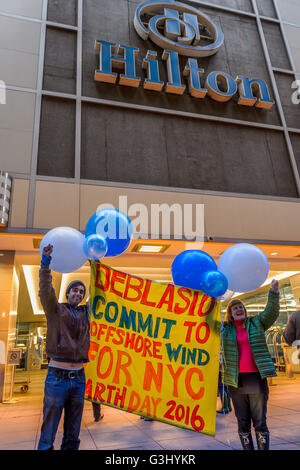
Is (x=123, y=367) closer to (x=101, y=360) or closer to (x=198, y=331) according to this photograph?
(x=101, y=360)

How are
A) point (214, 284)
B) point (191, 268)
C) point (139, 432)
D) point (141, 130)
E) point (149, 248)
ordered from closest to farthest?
1. point (214, 284)
2. point (191, 268)
3. point (139, 432)
4. point (149, 248)
5. point (141, 130)

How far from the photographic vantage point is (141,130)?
26.7 ft

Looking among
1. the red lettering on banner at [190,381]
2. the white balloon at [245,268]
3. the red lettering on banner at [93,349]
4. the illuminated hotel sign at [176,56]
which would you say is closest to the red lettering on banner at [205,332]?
the red lettering on banner at [190,381]

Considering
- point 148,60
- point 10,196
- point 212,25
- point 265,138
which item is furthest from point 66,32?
point 265,138

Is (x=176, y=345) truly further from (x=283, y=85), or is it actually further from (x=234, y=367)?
(x=283, y=85)

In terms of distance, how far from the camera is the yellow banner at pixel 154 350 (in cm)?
284

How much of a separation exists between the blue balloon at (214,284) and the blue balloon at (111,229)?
3.08 feet

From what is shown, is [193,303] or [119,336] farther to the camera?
[193,303]

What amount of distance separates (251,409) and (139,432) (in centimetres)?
205

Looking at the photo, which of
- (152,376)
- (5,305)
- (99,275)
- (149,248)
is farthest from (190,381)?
(5,305)

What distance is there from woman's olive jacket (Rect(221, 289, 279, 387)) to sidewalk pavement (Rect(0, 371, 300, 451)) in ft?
4.02

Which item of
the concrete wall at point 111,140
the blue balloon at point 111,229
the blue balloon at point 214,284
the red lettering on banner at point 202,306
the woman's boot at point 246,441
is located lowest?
the woman's boot at point 246,441

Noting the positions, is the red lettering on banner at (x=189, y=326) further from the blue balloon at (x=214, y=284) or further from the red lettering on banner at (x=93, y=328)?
the red lettering on banner at (x=93, y=328)

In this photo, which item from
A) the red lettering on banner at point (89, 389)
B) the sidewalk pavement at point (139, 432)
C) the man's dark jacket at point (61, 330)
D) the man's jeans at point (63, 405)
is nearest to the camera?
the man's jeans at point (63, 405)
